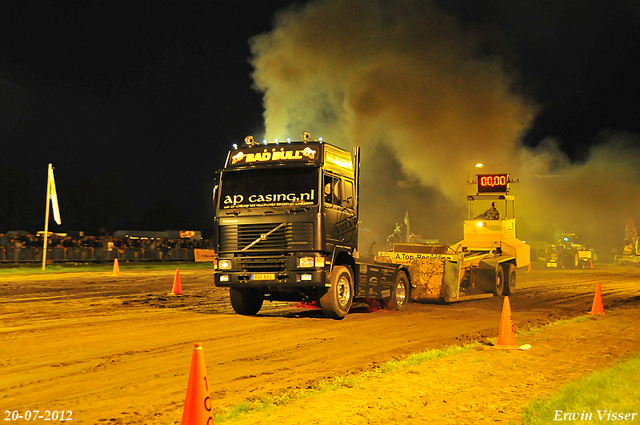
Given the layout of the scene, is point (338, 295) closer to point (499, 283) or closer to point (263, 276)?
point (263, 276)

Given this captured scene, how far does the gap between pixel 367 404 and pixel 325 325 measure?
249 inches

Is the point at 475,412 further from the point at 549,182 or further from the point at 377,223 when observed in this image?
the point at 377,223

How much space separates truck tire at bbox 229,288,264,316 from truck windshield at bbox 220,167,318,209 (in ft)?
6.98

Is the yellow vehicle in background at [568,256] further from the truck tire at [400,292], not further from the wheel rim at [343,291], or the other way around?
the wheel rim at [343,291]

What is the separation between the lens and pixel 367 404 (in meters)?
6.27

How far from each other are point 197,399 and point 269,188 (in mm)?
8503

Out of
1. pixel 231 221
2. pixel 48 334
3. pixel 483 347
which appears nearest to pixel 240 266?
pixel 231 221

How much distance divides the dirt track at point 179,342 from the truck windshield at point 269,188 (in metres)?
2.52


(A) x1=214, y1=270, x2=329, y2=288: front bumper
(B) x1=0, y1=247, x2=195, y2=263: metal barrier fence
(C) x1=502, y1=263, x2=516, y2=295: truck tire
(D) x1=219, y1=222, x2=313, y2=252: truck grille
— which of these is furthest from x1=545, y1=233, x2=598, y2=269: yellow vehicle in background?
(D) x1=219, y1=222, x2=313, y2=252: truck grille

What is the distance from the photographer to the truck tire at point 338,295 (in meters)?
12.8

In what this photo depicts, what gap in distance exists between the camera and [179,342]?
10148mm

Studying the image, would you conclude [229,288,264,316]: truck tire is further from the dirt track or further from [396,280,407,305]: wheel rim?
[396,280,407,305]: wheel rim

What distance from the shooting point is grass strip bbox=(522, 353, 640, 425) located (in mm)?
5719

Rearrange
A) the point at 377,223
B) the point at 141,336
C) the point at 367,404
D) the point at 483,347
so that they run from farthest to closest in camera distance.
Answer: the point at 377,223
the point at 141,336
the point at 483,347
the point at 367,404
